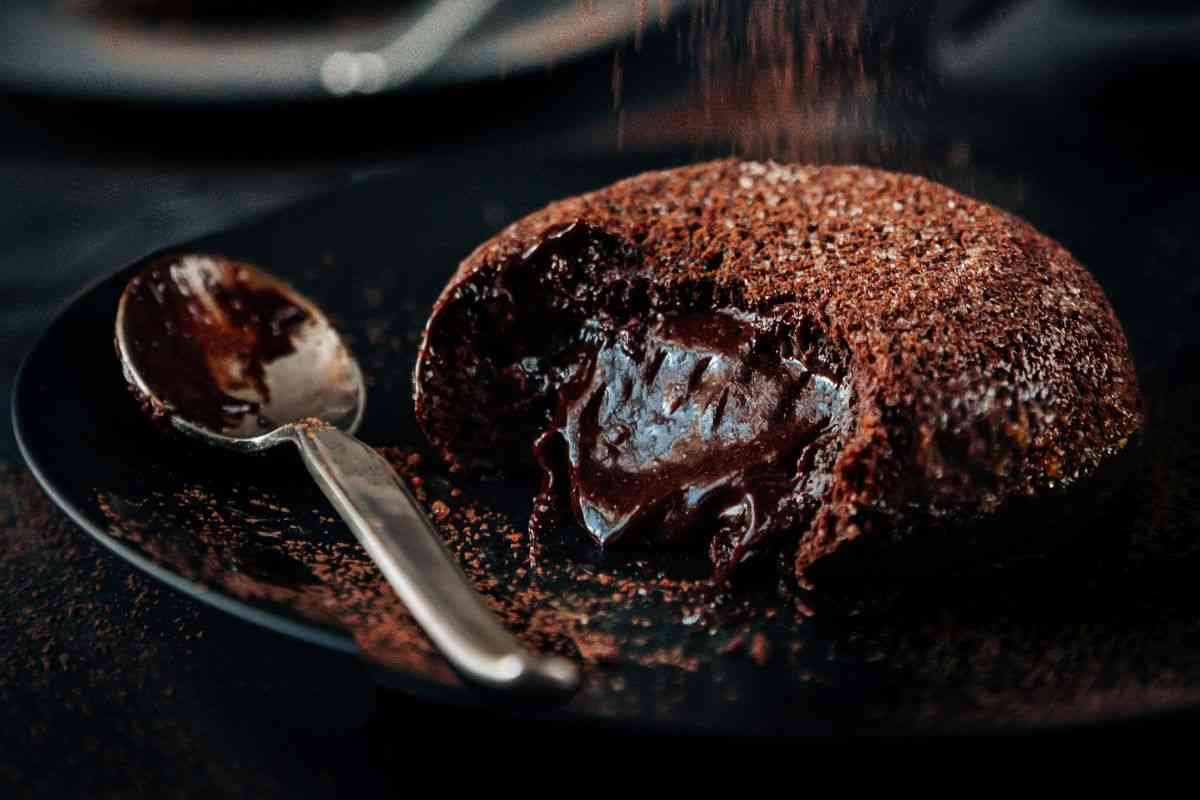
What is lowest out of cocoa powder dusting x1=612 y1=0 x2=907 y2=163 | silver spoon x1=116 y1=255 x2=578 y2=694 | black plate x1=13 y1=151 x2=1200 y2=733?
black plate x1=13 y1=151 x2=1200 y2=733

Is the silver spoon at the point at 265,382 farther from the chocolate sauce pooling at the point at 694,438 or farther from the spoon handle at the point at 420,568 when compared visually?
the chocolate sauce pooling at the point at 694,438

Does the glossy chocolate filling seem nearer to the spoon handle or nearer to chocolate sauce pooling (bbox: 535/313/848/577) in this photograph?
chocolate sauce pooling (bbox: 535/313/848/577)

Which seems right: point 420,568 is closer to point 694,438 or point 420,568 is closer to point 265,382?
point 694,438

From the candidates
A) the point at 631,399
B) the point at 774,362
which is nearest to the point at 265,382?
the point at 631,399

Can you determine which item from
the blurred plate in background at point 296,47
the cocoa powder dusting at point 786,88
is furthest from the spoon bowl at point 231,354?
the blurred plate in background at point 296,47

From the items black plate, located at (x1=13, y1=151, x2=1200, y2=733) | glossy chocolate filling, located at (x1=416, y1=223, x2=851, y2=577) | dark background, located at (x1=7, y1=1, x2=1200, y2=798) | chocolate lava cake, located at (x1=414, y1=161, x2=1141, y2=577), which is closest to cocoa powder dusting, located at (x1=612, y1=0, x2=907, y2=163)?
dark background, located at (x1=7, y1=1, x2=1200, y2=798)

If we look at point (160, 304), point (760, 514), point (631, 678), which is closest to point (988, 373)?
point (760, 514)

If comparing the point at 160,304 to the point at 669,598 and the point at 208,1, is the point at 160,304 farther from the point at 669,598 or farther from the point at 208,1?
the point at 208,1
